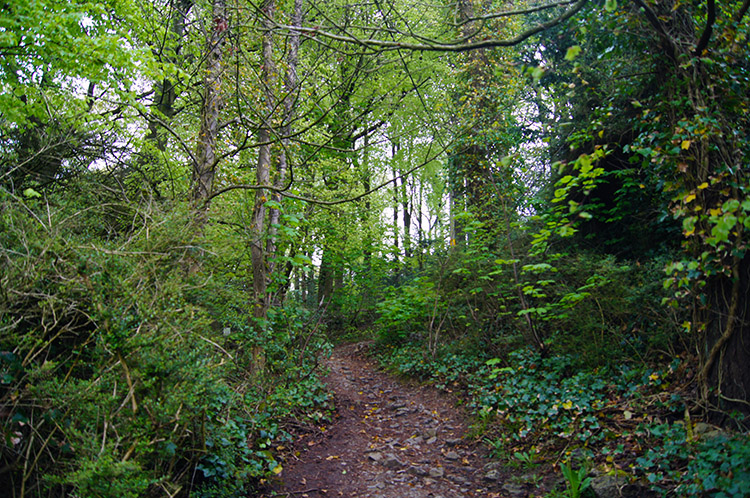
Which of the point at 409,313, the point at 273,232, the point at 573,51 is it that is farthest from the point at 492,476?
the point at 409,313

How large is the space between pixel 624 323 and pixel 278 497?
4499 mm

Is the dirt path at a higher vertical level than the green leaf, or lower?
lower

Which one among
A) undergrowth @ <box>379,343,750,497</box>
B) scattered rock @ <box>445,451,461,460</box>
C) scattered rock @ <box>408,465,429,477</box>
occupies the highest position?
undergrowth @ <box>379,343,750,497</box>

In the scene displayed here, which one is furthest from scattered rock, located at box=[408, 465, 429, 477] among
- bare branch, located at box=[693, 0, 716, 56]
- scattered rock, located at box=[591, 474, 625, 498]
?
bare branch, located at box=[693, 0, 716, 56]

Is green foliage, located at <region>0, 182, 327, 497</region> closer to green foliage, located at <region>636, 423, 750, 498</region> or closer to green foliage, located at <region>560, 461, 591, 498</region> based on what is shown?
green foliage, located at <region>560, 461, 591, 498</region>

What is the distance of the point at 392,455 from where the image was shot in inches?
201

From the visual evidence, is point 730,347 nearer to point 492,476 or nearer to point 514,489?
point 514,489

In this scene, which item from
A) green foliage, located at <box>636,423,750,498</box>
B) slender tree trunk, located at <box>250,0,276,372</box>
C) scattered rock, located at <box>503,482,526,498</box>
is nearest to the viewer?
green foliage, located at <box>636,423,750,498</box>

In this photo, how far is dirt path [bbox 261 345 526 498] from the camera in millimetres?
4242

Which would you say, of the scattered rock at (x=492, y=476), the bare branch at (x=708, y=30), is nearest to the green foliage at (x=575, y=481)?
the scattered rock at (x=492, y=476)

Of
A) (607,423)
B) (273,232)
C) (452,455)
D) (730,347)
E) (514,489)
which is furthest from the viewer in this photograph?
(273,232)

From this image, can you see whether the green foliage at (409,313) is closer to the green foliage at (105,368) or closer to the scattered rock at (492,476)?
the scattered rock at (492,476)

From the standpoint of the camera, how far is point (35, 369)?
8.80 feet

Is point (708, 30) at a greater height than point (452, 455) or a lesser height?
greater
